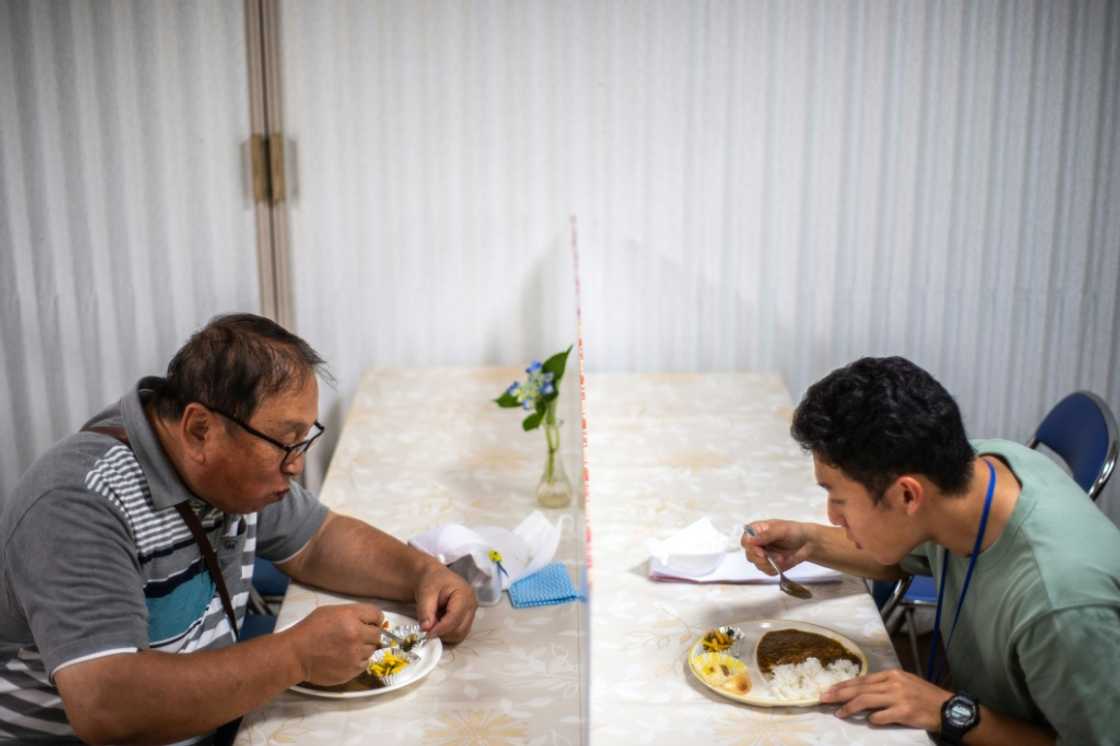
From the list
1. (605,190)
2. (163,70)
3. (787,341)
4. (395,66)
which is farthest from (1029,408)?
(163,70)

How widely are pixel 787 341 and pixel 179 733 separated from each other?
7.60 feet

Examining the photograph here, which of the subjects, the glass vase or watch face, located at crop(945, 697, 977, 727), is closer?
watch face, located at crop(945, 697, 977, 727)

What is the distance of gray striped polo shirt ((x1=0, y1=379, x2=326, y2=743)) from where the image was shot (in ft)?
4.76

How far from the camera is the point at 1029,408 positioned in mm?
3418

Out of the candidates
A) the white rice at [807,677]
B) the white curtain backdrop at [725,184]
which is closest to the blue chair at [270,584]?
the white curtain backdrop at [725,184]

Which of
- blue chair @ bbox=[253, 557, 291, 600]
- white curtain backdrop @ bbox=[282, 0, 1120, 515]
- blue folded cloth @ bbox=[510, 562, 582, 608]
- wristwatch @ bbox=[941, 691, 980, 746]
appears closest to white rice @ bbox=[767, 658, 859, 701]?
wristwatch @ bbox=[941, 691, 980, 746]

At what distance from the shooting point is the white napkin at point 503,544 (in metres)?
1.97

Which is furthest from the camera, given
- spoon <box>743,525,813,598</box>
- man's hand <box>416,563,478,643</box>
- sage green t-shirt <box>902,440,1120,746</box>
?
spoon <box>743,525,813,598</box>

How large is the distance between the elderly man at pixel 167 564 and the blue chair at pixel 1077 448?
1.02 metres

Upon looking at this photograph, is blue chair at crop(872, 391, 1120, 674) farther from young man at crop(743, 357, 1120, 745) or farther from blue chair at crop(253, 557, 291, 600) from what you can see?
blue chair at crop(253, 557, 291, 600)

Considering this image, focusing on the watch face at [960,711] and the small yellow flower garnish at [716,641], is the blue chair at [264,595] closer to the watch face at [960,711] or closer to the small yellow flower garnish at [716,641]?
the small yellow flower garnish at [716,641]

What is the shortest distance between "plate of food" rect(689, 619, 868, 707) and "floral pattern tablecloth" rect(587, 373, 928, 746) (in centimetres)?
2

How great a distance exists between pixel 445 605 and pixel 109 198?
2.01m

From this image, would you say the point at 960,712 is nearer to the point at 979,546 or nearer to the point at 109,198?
the point at 979,546
